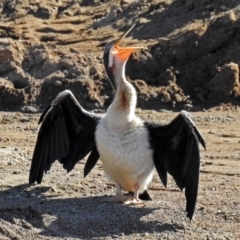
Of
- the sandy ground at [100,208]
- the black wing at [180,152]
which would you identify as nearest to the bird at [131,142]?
the black wing at [180,152]

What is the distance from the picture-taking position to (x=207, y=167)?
11742 millimetres

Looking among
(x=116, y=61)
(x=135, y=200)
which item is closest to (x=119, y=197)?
(x=135, y=200)

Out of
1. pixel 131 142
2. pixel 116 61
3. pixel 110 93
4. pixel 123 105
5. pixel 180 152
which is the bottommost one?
pixel 110 93

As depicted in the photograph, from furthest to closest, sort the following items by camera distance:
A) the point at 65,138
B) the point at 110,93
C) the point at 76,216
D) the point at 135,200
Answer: the point at 110,93 → the point at 65,138 → the point at 135,200 → the point at 76,216

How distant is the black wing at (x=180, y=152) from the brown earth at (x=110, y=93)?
0.90ft

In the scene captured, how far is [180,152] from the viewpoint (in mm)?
9672

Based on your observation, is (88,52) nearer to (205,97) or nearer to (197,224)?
(205,97)

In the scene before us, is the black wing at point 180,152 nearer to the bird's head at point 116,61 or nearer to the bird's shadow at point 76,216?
the bird's shadow at point 76,216

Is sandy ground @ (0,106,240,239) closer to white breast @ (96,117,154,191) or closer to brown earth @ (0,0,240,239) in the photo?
brown earth @ (0,0,240,239)

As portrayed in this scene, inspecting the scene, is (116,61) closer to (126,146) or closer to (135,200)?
(126,146)

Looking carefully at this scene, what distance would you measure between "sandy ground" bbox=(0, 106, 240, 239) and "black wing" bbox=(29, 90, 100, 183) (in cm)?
26

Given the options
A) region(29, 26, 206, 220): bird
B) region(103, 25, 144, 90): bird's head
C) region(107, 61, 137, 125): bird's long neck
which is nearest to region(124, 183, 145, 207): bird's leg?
region(29, 26, 206, 220): bird

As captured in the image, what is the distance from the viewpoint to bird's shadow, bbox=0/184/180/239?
8953mm

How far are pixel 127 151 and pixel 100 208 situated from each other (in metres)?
0.62
